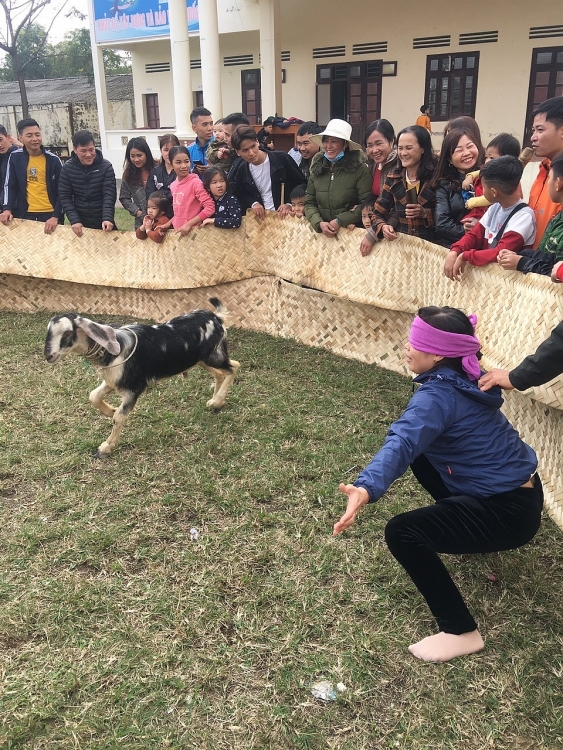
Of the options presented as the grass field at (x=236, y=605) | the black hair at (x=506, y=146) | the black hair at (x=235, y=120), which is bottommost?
the grass field at (x=236, y=605)

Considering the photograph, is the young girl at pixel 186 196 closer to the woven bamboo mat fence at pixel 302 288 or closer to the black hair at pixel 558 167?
the woven bamboo mat fence at pixel 302 288

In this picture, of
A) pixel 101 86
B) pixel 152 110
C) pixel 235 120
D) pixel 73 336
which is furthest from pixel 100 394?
pixel 152 110

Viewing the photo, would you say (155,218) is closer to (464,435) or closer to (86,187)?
(86,187)

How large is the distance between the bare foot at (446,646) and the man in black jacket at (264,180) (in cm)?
468

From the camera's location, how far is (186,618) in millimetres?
2754

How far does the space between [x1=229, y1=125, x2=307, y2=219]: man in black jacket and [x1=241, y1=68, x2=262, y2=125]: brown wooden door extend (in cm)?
1606

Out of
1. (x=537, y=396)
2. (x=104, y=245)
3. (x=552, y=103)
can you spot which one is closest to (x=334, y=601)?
(x=537, y=396)

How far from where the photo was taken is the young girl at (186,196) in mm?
6359

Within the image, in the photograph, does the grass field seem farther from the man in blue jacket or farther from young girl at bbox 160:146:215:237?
the man in blue jacket

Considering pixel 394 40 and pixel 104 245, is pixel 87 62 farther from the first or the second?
pixel 104 245

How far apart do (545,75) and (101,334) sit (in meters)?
17.4

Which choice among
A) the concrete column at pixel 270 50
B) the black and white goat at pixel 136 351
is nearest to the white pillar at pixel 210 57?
the concrete column at pixel 270 50

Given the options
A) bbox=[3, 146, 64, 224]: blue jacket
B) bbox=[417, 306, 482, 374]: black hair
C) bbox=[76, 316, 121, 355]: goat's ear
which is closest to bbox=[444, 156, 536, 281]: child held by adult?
bbox=[417, 306, 482, 374]: black hair

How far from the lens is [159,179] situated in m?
7.14
